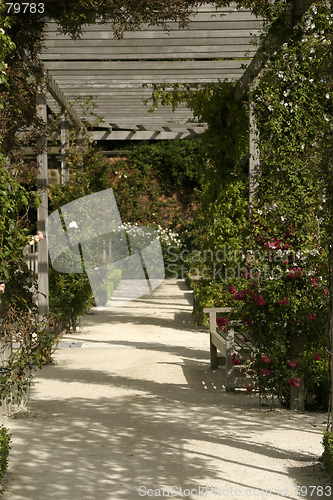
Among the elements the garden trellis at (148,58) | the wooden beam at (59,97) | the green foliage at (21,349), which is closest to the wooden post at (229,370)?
the green foliage at (21,349)

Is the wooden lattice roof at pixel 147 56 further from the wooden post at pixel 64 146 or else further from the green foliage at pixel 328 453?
the green foliage at pixel 328 453

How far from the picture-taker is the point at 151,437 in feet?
12.9

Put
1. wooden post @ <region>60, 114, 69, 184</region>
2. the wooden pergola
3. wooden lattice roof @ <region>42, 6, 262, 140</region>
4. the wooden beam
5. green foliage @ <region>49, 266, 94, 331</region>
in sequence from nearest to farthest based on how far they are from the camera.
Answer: the wooden pergola → wooden lattice roof @ <region>42, 6, 262, 140</region> → the wooden beam → green foliage @ <region>49, 266, 94, 331</region> → wooden post @ <region>60, 114, 69, 184</region>

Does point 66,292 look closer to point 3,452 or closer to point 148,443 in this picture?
point 148,443

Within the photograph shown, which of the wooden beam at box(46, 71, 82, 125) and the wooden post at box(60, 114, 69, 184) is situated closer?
the wooden beam at box(46, 71, 82, 125)

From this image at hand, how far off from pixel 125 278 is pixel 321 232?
43.0ft

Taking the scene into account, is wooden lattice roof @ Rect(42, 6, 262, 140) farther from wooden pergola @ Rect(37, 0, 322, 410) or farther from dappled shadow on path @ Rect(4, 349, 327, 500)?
dappled shadow on path @ Rect(4, 349, 327, 500)

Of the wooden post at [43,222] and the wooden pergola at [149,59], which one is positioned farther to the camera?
the wooden post at [43,222]


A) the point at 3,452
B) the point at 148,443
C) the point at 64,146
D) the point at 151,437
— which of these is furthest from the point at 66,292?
the point at 3,452

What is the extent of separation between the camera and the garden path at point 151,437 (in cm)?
310

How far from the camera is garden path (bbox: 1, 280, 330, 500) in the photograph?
3.10 meters

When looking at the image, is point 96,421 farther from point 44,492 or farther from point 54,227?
point 54,227

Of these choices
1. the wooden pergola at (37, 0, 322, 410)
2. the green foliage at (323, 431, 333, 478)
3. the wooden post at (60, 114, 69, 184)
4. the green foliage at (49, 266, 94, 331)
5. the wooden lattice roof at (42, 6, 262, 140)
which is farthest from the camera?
the wooden post at (60, 114, 69, 184)

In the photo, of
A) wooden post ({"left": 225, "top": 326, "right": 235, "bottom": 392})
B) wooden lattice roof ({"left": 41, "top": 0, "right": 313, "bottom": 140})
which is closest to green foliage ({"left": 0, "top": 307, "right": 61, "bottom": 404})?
wooden post ({"left": 225, "top": 326, "right": 235, "bottom": 392})
